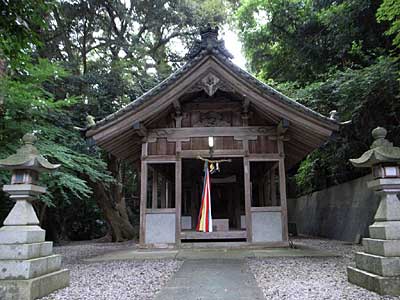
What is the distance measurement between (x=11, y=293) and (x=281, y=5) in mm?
14272

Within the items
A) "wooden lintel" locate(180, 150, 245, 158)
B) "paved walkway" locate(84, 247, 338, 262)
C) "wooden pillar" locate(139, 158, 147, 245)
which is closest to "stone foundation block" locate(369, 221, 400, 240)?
"paved walkway" locate(84, 247, 338, 262)

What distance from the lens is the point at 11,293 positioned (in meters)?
3.41

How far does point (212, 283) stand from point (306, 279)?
133 centimetres

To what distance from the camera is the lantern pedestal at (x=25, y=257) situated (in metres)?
3.44

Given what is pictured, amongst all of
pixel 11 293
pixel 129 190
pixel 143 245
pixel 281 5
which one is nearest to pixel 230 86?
pixel 143 245

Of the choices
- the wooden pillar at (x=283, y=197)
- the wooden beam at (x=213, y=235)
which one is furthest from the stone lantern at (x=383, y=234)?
the wooden beam at (x=213, y=235)

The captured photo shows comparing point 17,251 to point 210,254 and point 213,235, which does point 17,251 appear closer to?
point 210,254

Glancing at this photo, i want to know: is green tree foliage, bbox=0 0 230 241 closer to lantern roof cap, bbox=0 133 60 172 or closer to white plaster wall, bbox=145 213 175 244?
white plaster wall, bbox=145 213 175 244

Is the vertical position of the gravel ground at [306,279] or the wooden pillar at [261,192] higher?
the wooden pillar at [261,192]

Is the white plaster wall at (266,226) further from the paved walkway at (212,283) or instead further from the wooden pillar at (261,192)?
the wooden pillar at (261,192)

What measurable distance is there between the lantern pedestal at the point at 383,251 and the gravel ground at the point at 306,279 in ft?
0.42

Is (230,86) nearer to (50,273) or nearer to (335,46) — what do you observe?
(50,273)

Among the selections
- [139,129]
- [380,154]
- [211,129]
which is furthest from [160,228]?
[380,154]

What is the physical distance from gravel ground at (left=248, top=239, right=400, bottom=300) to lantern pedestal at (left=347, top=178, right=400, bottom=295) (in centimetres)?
13
